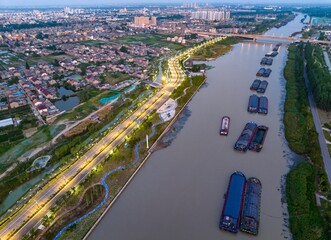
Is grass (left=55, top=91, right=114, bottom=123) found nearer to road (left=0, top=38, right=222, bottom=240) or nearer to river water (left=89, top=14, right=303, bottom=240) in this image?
road (left=0, top=38, right=222, bottom=240)

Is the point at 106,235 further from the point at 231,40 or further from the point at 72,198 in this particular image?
the point at 231,40

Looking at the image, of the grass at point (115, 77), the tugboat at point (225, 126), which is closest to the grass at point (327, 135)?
the tugboat at point (225, 126)

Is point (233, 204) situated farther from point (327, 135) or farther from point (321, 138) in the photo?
point (327, 135)

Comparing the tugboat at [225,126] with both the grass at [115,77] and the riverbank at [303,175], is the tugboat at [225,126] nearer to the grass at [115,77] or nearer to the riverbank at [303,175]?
the riverbank at [303,175]

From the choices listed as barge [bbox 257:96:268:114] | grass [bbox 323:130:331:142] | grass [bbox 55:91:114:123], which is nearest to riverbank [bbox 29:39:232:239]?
grass [bbox 55:91:114:123]

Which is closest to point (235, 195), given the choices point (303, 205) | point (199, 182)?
point (199, 182)

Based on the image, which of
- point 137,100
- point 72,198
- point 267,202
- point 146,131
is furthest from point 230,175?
point 137,100
